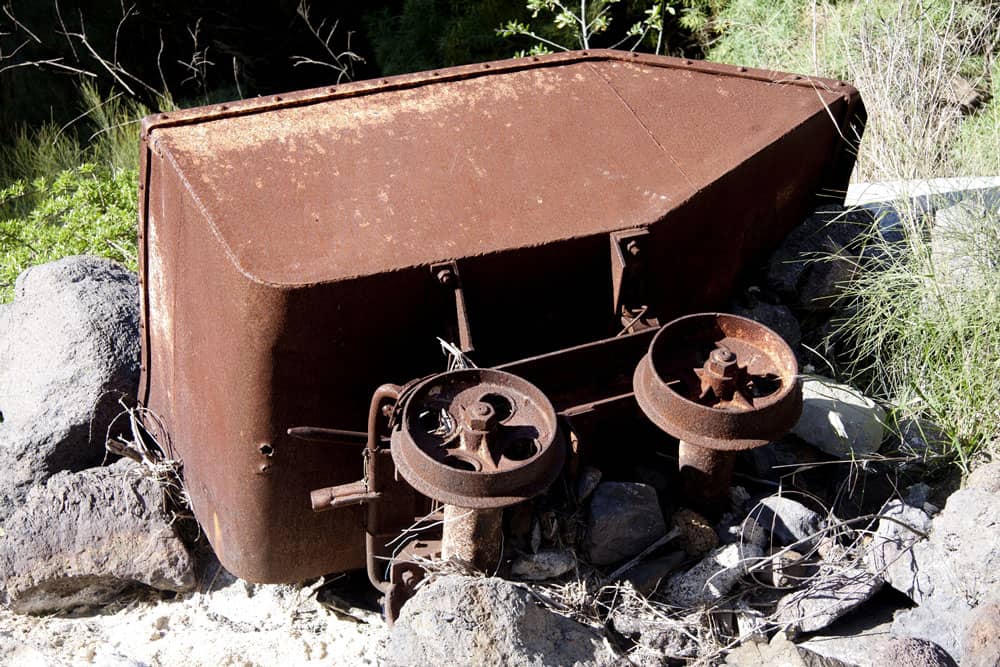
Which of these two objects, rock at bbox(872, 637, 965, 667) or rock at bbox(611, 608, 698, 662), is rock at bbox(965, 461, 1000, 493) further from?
rock at bbox(611, 608, 698, 662)

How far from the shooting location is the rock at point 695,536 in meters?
2.88

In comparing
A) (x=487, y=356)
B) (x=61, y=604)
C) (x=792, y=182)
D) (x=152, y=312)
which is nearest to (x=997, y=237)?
(x=792, y=182)

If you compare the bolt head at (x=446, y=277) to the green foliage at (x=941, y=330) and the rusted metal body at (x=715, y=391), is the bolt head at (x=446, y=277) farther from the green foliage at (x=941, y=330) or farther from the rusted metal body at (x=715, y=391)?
the green foliage at (x=941, y=330)

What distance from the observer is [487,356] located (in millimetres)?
2943

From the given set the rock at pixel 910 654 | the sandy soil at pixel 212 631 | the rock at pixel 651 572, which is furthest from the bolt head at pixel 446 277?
the rock at pixel 910 654

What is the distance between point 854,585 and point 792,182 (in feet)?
4.88

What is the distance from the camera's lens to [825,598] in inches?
109

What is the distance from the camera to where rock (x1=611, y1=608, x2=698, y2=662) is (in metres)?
2.72

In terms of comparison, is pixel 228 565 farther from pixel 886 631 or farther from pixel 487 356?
pixel 886 631

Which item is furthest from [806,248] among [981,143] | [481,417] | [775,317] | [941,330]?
[481,417]

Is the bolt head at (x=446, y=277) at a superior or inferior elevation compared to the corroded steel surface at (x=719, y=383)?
superior

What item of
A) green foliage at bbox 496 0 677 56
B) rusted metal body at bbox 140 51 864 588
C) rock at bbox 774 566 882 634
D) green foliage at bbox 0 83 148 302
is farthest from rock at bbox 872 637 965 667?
green foliage at bbox 496 0 677 56

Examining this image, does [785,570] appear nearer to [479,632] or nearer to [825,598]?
[825,598]

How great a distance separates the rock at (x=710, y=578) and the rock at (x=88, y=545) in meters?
1.66
